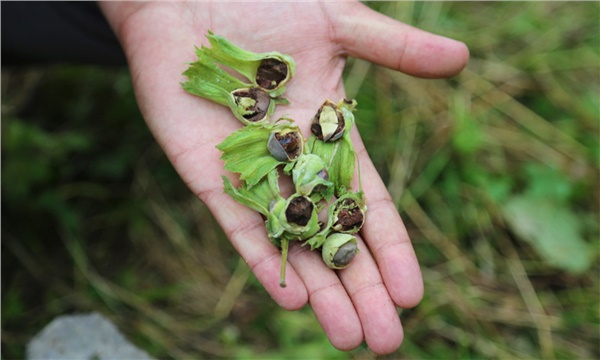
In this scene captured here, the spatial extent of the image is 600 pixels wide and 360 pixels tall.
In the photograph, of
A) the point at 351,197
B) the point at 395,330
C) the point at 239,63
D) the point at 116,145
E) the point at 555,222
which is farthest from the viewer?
the point at 116,145

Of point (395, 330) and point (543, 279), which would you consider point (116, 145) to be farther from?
point (543, 279)

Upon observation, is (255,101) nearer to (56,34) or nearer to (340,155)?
(340,155)

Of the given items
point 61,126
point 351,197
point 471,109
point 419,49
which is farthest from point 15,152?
point 471,109

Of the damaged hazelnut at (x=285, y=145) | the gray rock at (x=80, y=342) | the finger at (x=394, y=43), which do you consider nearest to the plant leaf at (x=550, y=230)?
the finger at (x=394, y=43)

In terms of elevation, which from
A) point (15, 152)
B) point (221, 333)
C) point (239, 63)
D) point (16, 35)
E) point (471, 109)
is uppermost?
point (239, 63)

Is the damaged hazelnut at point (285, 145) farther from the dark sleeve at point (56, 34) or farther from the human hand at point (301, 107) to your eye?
the dark sleeve at point (56, 34)

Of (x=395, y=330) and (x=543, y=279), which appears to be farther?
(x=543, y=279)

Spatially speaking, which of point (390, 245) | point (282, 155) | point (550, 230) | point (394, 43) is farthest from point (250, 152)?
point (550, 230)
